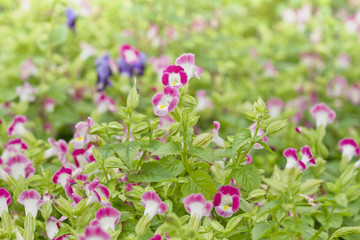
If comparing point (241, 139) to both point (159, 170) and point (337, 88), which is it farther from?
point (337, 88)

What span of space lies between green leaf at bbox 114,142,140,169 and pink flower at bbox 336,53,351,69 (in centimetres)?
217

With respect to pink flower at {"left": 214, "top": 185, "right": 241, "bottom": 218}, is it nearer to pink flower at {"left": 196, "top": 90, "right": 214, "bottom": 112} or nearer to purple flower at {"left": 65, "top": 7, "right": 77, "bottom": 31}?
pink flower at {"left": 196, "top": 90, "right": 214, "bottom": 112}

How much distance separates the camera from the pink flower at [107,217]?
92 centimetres

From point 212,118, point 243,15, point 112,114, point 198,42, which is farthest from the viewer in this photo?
point 243,15

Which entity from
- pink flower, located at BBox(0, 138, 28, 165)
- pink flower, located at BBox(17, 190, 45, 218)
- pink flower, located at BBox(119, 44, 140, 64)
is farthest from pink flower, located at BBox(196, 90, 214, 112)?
pink flower, located at BBox(17, 190, 45, 218)

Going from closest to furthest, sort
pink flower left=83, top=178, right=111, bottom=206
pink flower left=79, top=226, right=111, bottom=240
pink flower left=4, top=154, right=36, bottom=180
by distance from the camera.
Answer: pink flower left=79, top=226, right=111, bottom=240 → pink flower left=83, top=178, right=111, bottom=206 → pink flower left=4, top=154, right=36, bottom=180

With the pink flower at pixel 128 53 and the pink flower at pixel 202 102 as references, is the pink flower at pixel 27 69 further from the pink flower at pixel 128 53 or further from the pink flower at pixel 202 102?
the pink flower at pixel 202 102

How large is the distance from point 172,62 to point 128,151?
1468mm

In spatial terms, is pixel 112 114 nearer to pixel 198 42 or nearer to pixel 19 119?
pixel 19 119

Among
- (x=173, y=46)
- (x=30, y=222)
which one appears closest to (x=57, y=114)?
(x=173, y=46)

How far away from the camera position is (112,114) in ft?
6.63

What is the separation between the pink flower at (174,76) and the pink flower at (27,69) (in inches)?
54.8

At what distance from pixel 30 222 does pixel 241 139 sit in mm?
484

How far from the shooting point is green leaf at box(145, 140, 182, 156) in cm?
100
